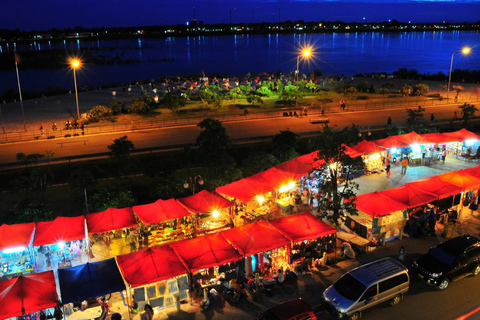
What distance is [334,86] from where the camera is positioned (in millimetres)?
63406

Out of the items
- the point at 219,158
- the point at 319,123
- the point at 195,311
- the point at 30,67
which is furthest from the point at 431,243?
the point at 30,67

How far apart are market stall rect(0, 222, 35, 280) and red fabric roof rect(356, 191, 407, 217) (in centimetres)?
1337

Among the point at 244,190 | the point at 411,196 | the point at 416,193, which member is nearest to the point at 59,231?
the point at 244,190

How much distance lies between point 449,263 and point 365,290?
4.07m

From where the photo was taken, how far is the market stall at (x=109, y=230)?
16980 millimetres

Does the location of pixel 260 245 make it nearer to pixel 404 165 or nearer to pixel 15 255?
pixel 15 255

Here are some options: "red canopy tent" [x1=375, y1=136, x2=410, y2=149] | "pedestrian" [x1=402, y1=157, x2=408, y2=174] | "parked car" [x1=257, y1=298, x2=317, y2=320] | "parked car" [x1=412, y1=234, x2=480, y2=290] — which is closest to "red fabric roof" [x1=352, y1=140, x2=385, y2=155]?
"red canopy tent" [x1=375, y1=136, x2=410, y2=149]

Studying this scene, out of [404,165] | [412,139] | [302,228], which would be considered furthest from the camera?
[412,139]

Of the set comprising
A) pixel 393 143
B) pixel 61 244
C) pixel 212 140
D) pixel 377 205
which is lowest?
pixel 61 244

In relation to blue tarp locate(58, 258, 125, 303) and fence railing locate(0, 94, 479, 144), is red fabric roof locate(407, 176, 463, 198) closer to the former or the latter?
blue tarp locate(58, 258, 125, 303)

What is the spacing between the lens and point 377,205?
17641 millimetres

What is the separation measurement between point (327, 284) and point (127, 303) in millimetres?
6994

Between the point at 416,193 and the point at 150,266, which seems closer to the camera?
the point at 150,266

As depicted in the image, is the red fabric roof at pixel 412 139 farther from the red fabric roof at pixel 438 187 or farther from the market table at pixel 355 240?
the market table at pixel 355 240
